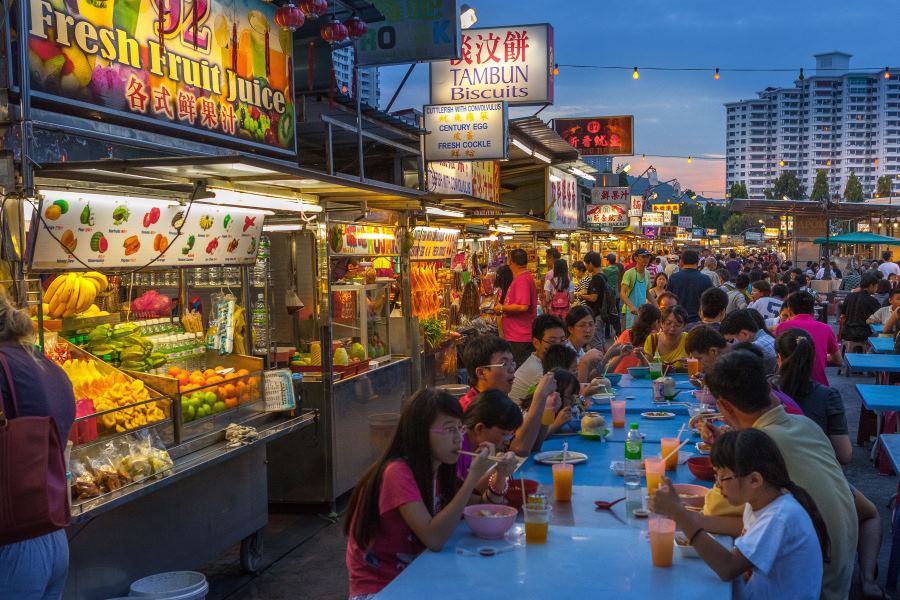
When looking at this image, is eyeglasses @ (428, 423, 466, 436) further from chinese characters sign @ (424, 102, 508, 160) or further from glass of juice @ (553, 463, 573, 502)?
chinese characters sign @ (424, 102, 508, 160)

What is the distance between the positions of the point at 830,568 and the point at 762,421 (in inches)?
26.2

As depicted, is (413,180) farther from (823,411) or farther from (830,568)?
(830,568)

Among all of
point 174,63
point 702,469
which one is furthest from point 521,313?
point 702,469

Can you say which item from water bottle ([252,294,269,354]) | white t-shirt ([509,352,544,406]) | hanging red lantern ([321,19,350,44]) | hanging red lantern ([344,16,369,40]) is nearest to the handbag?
white t-shirt ([509,352,544,406])

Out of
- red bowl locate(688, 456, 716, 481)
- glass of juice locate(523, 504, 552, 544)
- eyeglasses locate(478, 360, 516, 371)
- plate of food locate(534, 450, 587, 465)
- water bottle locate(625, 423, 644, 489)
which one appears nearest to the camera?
glass of juice locate(523, 504, 552, 544)

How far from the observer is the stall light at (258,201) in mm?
6277

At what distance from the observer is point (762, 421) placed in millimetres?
3811

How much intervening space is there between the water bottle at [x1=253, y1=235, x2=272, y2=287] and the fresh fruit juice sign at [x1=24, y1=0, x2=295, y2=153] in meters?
0.87

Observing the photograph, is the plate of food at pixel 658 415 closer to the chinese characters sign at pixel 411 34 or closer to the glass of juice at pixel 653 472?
the glass of juice at pixel 653 472

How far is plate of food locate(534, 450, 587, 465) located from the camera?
16.4 ft

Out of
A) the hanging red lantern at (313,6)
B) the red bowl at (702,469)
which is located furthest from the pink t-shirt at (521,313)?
the red bowl at (702,469)

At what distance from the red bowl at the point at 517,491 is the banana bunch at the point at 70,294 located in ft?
9.84

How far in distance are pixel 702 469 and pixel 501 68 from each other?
8.13 m

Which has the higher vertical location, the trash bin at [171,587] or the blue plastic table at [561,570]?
the blue plastic table at [561,570]
